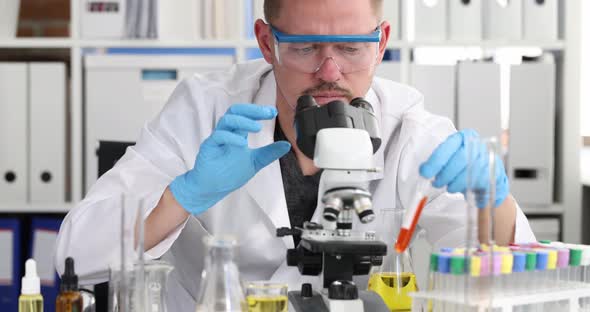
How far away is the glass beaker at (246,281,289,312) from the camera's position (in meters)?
1.02

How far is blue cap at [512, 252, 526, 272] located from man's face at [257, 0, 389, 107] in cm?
60

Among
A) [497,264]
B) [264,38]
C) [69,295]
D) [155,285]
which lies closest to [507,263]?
[497,264]

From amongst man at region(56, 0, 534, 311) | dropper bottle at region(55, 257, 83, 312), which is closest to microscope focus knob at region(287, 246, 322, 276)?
man at region(56, 0, 534, 311)

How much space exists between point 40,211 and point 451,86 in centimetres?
164

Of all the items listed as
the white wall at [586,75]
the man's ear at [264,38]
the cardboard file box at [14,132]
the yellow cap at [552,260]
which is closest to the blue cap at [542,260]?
the yellow cap at [552,260]

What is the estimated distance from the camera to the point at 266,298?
1.03m

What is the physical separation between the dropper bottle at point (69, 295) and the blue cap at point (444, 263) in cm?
51

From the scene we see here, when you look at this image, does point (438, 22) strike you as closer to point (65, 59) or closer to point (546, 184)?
point (546, 184)

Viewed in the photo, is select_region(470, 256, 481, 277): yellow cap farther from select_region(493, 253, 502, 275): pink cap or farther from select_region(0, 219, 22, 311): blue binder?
select_region(0, 219, 22, 311): blue binder

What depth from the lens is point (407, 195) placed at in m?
1.73

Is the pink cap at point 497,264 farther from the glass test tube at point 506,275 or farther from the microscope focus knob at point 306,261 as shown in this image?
the microscope focus knob at point 306,261

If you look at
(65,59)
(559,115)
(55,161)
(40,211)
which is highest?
(65,59)

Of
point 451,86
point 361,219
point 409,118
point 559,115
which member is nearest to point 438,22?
point 451,86

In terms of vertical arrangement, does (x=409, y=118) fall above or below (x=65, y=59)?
below
